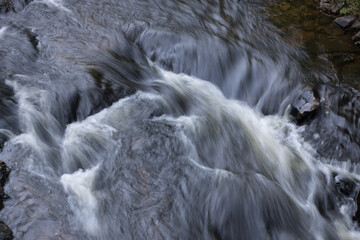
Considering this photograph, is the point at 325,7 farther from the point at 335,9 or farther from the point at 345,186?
the point at 345,186

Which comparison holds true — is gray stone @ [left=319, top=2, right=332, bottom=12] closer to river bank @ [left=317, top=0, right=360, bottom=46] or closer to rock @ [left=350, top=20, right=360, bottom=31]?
river bank @ [left=317, top=0, right=360, bottom=46]

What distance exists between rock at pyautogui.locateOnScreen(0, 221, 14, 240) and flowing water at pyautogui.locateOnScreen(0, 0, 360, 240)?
7 centimetres

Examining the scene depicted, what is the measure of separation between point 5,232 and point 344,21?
871 centimetres

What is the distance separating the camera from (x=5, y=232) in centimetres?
391

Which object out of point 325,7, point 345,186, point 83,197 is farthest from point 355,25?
point 83,197

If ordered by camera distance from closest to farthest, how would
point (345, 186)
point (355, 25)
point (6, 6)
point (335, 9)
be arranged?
point (345, 186)
point (6, 6)
point (355, 25)
point (335, 9)

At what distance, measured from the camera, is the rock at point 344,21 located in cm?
898

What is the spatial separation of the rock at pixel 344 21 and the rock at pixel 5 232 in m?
8.62

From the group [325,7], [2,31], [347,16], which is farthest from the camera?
[325,7]

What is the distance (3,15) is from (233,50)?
4.98 meters

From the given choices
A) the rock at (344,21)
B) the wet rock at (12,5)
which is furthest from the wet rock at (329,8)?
the wet rock at (12,5)

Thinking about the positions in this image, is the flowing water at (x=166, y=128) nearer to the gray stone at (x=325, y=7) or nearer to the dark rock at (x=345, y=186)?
the dark rock at (x=345, y=186)

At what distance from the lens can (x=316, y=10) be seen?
9641 millimetres

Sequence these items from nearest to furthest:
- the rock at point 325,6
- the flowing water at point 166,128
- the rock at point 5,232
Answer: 1. the rock at point 5,232
2. the flowing water at point 166,128
3. the rock at point 325,6
